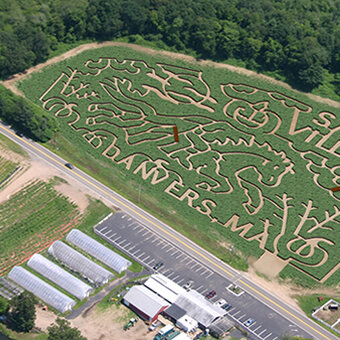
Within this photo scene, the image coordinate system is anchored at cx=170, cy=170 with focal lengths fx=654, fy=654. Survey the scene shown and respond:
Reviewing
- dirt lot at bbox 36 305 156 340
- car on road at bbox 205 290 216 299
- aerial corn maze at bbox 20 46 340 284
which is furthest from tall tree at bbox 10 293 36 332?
aerial corn maze at bbox 20 46 340 284

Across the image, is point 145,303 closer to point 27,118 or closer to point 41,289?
point 41,289

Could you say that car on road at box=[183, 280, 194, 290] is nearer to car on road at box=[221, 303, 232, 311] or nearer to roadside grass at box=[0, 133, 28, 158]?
car on road at box=[221, 303, 232, 311]

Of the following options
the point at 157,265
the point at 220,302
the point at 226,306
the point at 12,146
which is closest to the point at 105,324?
the point at 157,265

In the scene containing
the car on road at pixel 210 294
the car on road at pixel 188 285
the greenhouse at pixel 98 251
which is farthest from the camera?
the greenhouse at pixel 98 251

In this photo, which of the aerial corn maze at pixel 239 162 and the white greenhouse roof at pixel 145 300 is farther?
the aerial corn maze at pixel 239 162

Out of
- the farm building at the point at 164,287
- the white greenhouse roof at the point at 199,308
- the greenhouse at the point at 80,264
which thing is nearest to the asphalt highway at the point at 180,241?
the white greenhouse roof at the point at 199,308

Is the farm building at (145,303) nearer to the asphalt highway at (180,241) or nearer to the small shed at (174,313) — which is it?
the small shed at (174,313)

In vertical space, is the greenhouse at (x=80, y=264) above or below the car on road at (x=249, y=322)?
above
